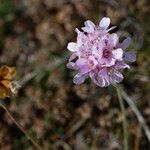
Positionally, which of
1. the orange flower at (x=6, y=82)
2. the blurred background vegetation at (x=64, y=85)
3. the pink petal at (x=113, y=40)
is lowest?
the blurred background vegetation at (x=64, y=85)

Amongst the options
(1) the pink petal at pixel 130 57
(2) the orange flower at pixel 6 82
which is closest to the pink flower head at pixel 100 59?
(1) the pink petal at pixel 130 57

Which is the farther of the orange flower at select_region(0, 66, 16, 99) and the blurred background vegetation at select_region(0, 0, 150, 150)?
the blurred background vegetation at select_region(0, 0, 150, 150)

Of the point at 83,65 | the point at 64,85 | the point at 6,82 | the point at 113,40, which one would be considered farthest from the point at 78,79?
the point at 64,85

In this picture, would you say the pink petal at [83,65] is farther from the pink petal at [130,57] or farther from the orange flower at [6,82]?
the orange flower at [6,82]

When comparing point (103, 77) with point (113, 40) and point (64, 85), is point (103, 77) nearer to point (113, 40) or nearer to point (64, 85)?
point (113, 40)

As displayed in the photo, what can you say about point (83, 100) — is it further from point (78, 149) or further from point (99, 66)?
point (99, 66)

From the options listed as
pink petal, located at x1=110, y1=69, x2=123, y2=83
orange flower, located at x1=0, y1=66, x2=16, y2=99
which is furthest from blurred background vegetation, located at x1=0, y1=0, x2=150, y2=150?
pink petal, located at x1=110, y1=69, x2=123, y2=83

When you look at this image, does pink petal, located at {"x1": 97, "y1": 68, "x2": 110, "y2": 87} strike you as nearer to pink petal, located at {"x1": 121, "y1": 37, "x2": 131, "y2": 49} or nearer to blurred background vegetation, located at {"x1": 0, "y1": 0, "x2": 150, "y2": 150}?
pink petal, located at {"x1": 121, "y1": 37, "x2": 131, "y2": 49}

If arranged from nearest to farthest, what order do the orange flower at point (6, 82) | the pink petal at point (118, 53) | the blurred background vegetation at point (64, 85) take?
the pink petal at point (118, 53), the orange flower at point (6, 82), the blurred background vegetation at point (64, 85)
